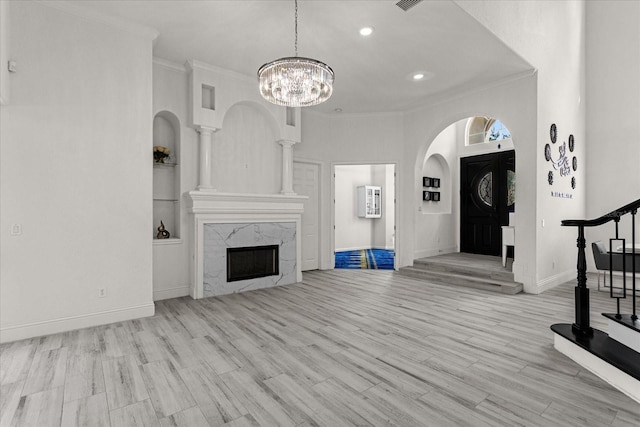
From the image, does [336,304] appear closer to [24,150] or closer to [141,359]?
[141,359]

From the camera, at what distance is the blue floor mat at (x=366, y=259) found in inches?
309

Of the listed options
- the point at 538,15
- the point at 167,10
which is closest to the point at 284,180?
the point at 167,10

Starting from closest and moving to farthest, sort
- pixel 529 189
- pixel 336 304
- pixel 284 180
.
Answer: pixel 336 304 < pixel 529 189 < pixel 284 180

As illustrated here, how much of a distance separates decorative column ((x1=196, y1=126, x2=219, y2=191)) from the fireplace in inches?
43.2

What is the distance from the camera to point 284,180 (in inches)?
244

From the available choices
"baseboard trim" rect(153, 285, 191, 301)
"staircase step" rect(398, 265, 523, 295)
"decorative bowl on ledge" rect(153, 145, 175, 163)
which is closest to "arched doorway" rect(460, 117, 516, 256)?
"staircase step" rect(398, 265, 523, 295)

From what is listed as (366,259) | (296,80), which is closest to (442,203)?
(366,259)

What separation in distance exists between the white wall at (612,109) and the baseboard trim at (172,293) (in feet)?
26.3

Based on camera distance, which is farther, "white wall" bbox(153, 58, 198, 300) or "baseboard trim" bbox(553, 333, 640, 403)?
"white wall" bbox(153, 58, 198, 300)

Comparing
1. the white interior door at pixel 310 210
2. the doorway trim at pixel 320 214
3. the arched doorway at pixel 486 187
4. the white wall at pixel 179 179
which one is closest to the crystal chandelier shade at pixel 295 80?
the white wall at pixel 179 179

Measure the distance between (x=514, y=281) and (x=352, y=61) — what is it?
14.5ft

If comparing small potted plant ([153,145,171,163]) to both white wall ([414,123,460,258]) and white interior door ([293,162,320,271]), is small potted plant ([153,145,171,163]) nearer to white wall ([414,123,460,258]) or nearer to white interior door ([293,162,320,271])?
white interior door ([293,162,320,271])

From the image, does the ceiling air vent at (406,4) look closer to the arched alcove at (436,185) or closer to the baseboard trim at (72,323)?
the baseboard trim at (72,323)

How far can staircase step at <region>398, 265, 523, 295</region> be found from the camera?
5282 mm
